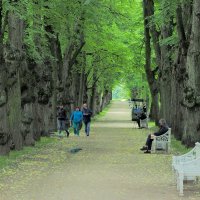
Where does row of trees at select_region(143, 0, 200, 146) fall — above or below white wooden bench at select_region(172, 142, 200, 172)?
above

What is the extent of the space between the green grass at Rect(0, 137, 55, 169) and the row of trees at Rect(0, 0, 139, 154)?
0.29 metres

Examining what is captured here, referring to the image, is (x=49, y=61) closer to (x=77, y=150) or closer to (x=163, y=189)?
(x=77, y=150)

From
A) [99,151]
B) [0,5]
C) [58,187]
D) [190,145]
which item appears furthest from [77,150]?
[58,187]

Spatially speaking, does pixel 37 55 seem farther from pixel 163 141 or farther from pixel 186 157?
pixel 186 157

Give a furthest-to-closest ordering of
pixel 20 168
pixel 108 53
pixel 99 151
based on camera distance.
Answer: pixel 108 53
pixel 99 151
pixel 20 168

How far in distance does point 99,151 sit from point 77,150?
0.83m

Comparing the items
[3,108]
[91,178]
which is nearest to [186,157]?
[91,178]

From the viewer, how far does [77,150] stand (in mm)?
21719

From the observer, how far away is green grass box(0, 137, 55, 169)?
16731 millimetres

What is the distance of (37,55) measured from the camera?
22.2 meters

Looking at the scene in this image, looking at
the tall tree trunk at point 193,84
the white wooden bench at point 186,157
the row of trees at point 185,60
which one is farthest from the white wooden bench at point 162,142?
the white wooden bench at point 186,157

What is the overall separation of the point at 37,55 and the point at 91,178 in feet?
31.2

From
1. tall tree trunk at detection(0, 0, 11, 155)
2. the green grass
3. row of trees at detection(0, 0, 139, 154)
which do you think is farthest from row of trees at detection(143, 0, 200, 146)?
the green grass

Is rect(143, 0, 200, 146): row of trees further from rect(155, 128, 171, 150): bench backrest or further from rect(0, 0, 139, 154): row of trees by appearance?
rect(0, 0, 139, 154): row of trees
